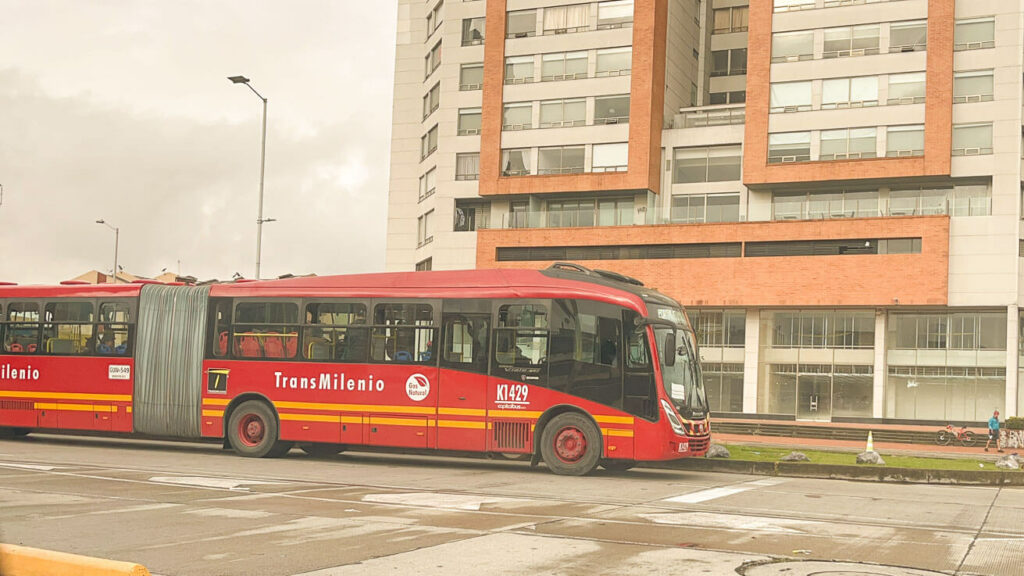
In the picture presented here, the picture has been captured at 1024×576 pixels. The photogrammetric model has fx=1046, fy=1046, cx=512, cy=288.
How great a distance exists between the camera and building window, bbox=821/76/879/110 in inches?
1897

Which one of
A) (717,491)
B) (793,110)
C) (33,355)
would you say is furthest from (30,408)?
(793,110)

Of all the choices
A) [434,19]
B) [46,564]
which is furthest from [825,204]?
[46,564]

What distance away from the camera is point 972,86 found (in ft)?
152

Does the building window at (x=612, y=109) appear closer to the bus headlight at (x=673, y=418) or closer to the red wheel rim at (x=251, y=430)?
the red wheel rim at (x=251, y=430)

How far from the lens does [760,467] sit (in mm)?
21078

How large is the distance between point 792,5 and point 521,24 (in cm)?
1381

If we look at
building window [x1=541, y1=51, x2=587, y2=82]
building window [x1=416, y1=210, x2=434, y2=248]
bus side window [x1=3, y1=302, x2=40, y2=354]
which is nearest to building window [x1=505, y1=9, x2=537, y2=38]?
building window [x1=541, y1=51, x2=587, y2=82]

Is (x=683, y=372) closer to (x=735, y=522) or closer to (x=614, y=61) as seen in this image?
(x=735, y=522)

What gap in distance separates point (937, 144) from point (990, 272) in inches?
239

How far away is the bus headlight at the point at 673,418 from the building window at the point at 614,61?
36669mm

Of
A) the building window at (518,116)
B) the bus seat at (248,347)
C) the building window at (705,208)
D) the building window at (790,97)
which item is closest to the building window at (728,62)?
the building window at (790,97)

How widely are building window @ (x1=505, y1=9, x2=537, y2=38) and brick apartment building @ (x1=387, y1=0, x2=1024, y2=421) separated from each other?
75 mm

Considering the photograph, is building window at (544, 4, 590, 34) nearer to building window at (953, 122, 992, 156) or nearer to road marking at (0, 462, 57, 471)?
building window at (953, 122, 992, 156)

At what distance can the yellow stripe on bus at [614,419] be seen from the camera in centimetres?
1828
